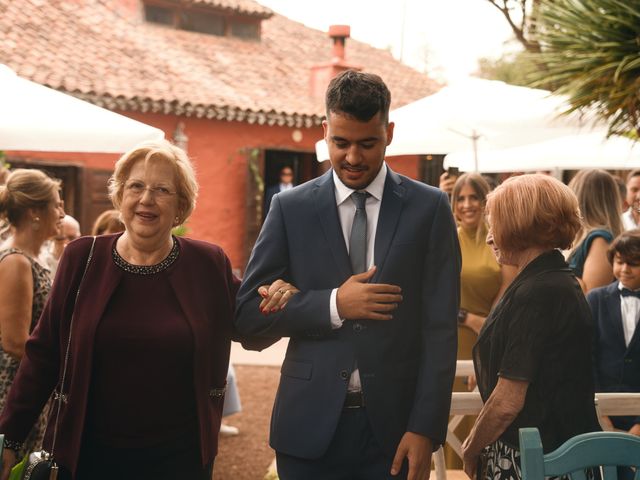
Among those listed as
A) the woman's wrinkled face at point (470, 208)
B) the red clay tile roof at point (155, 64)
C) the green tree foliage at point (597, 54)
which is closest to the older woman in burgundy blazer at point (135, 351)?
the green tree foliage at point (597, 54)

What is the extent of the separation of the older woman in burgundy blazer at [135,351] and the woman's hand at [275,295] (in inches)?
15.1

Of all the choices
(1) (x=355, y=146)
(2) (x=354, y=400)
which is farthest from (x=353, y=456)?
(1) (x=355, y=146)

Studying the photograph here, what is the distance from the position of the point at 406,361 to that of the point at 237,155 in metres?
13.3

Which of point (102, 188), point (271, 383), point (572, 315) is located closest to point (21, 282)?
point (572, 315)

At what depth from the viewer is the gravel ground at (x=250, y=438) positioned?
19.2 feet

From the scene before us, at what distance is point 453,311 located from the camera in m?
2.39

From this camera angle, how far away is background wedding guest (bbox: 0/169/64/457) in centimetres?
334

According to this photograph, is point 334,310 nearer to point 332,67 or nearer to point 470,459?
point 470,459

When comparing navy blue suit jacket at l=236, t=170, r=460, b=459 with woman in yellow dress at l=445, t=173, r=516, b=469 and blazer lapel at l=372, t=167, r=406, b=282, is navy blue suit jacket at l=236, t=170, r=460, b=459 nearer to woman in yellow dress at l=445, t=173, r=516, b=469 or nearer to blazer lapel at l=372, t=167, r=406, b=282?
blazer lapel at l=372, t=167, r=406, b=282

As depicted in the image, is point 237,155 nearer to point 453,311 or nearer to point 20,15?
point 20,15

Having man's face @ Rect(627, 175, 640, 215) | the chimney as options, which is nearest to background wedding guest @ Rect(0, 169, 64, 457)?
man's face @ Rect(627, 175, 640, 215)

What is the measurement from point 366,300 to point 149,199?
2.92 feet

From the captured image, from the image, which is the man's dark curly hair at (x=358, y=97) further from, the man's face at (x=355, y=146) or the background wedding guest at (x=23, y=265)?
the background wedding guest at (x=23, y=265)

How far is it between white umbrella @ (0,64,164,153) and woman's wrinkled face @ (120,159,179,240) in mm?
1794
